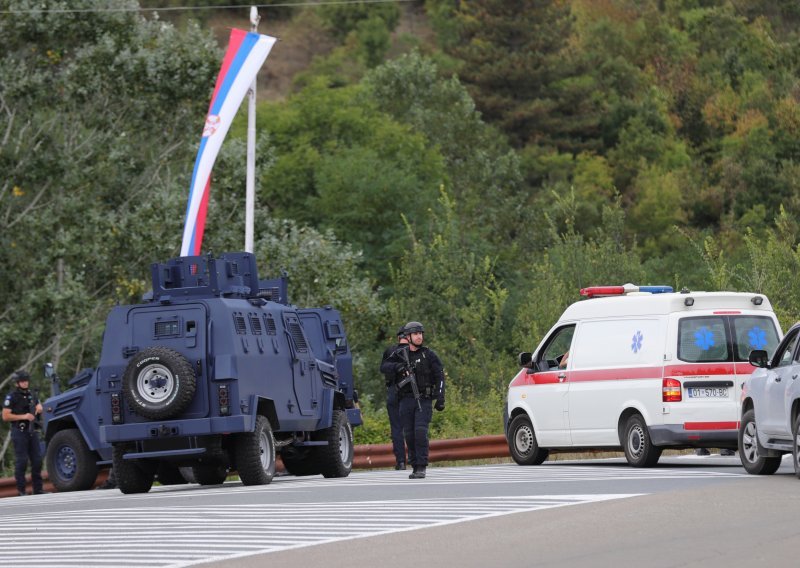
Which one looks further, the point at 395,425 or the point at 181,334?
the point at 395,425

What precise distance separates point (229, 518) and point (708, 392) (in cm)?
801

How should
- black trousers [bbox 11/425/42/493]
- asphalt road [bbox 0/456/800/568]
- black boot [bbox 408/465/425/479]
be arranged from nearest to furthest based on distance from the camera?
asphalt road [bbox 0/456/800/568] < black boot [bbox 408/465/425/479] < black trousers [bbox 11/425/42/493]

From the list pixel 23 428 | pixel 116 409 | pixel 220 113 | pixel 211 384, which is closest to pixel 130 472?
pixel 116 409

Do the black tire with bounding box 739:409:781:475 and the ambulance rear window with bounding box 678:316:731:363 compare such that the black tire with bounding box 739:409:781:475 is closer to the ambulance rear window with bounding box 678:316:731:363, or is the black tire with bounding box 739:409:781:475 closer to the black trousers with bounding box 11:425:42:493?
the ambulance rear window with bounding box 678:316:731:363

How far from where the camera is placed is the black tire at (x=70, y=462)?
24.6 meters

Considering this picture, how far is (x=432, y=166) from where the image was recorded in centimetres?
7600

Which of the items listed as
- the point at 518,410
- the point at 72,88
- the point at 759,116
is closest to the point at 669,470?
the point at 518,410

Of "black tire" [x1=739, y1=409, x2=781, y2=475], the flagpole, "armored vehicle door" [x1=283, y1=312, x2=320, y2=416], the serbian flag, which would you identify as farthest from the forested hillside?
"black tire" [x1=739, y1=409, x2=781, y2=475]

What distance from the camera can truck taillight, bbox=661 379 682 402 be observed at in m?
21.0

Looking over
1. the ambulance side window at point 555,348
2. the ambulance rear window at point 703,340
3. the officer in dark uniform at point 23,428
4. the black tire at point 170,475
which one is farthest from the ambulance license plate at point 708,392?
the officer in dark uniform at point 23,428

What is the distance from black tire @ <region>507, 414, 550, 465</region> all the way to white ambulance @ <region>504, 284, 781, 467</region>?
277 mm

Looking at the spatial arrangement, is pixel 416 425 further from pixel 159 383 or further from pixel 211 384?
pixel 159 383

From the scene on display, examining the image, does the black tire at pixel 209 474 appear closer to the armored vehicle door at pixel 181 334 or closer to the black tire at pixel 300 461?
the black tire at pixel 300 461

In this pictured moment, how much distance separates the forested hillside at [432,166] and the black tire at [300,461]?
678 centimetres
